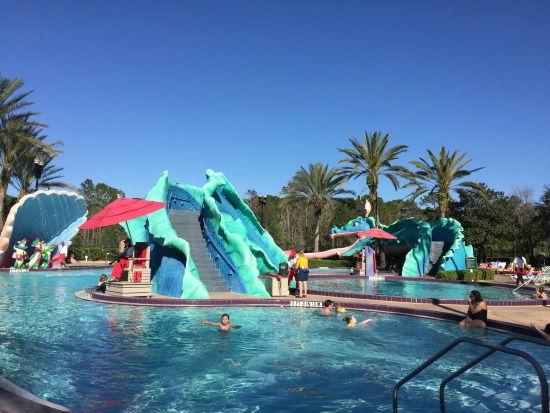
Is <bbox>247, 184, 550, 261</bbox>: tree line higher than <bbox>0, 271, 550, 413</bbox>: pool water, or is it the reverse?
<bbox>247, 184, 550, 261</bbox>: tree line

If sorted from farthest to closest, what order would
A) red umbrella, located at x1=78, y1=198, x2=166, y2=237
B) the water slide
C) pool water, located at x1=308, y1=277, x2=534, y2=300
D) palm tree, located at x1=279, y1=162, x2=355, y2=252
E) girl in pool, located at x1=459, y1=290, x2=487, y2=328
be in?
palm tree, located at x1=279, y1=162, x2=355, y2=252, pool water, located at x1=308, y1=277, x2=534, y2=300, the water slide, red umbrella, located at x1=78, y1=198, x2=166, y2=237, girl in pool, located at x1=459, y1=290, x2=487, y2=328

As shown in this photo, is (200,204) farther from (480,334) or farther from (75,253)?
(75,253)

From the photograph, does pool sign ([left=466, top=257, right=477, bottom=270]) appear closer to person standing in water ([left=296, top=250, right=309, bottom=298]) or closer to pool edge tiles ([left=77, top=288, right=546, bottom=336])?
pool edge tiles ([left=77, top=288, right=546, bottom=336])

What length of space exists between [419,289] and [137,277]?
1273 cm

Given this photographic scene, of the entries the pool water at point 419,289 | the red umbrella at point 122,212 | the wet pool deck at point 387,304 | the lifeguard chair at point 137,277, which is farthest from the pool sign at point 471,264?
the red umbrella at point 122,212

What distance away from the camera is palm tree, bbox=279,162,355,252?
Result: 38531 millimetres

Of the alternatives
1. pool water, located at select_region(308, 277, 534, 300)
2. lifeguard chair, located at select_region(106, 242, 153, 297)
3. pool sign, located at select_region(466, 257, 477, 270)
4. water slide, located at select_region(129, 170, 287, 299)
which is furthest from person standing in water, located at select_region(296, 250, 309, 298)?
pool sign, located at select_region(466, 257, 477, 270)

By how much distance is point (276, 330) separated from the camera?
1054 cm

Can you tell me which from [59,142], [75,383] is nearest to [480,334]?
[75,383]

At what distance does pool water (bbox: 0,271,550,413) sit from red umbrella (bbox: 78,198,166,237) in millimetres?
2890

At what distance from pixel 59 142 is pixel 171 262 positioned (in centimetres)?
2063

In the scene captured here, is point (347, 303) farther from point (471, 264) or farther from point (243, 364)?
point (471, 264)

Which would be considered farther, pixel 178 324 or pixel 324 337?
pixel 178 324

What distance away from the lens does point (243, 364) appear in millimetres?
7707
